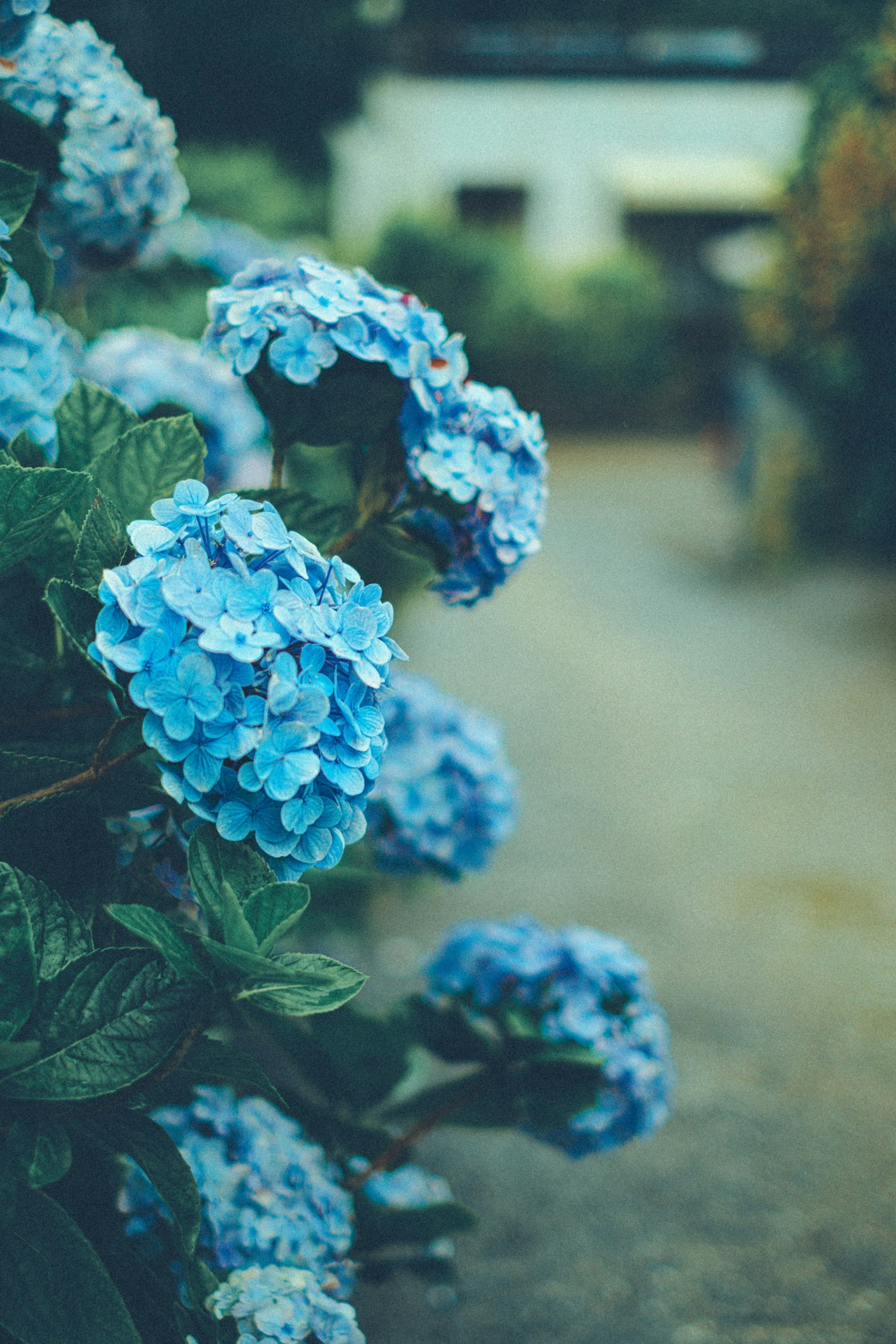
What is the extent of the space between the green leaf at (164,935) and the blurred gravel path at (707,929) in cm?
111

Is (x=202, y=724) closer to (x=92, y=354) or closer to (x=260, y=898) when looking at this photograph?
(x=260, y=898)

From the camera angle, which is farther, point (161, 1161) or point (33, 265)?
point (33, 265)

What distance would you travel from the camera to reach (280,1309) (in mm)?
1020

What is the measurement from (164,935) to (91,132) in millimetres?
933

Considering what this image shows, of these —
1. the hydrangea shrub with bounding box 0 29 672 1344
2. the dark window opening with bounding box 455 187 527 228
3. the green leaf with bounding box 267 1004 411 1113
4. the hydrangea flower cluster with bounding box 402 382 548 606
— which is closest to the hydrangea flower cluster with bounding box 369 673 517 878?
the hydrangea shrub with bounding box 0 29 672 1344

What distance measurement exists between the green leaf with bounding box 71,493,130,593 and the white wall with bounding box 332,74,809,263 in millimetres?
16722

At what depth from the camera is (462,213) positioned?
57.8 ft

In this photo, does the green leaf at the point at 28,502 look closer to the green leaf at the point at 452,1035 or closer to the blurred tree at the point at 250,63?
the green leaf at the point at 452,1035

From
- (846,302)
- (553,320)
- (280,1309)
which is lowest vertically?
(280,1309)

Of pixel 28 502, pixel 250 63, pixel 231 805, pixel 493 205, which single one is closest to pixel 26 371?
pixel 28 502

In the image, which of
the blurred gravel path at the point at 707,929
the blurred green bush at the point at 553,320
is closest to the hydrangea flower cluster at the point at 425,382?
the blurred gravel path at the point at 707,929

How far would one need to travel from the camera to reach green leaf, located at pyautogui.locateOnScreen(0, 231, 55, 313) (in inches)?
45.2

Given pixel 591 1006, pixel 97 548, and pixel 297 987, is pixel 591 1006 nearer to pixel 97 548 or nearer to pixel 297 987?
pixel 297 987

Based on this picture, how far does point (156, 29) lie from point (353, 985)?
14.0 m
